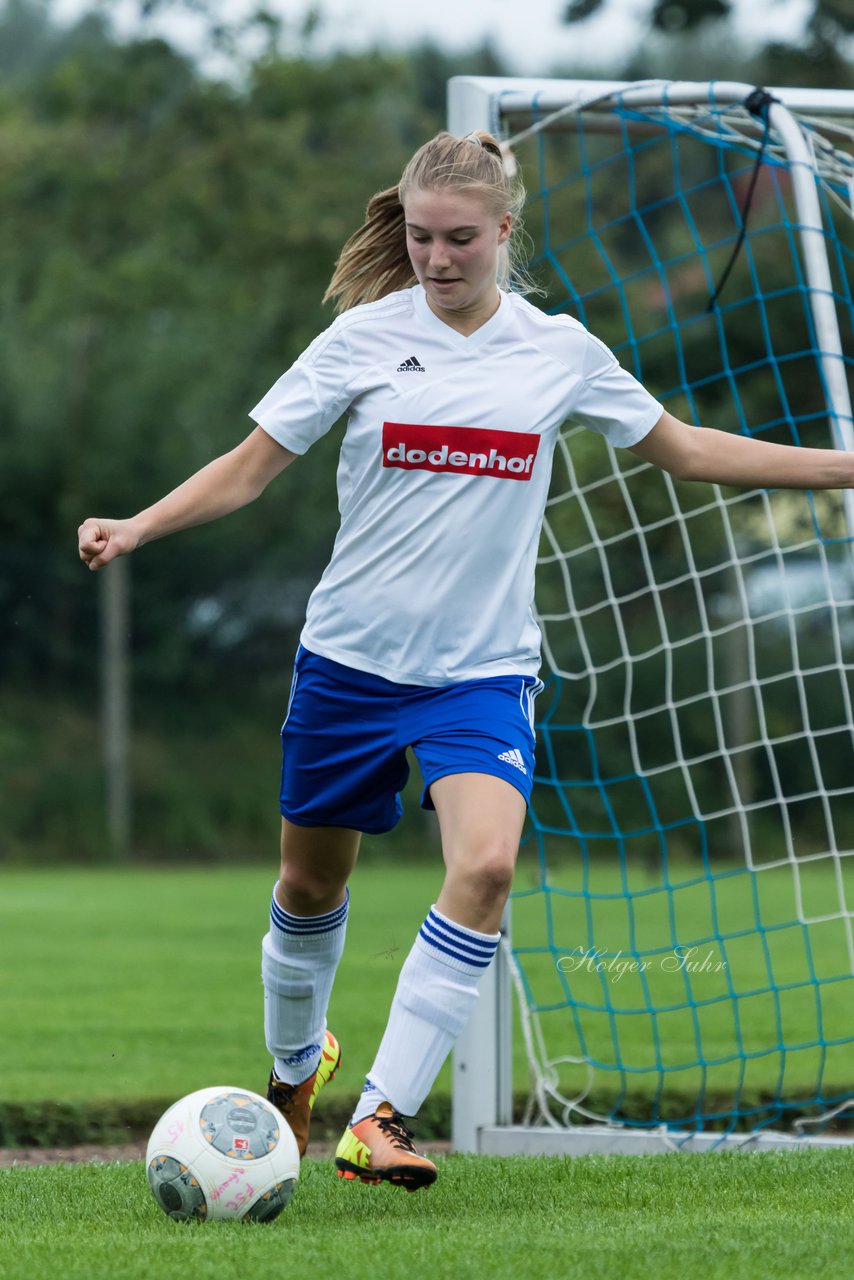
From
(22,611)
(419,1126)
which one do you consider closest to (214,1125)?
(419,1126)

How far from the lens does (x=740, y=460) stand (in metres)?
3.69

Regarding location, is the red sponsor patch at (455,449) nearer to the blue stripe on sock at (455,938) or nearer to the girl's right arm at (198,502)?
the girl's right arm at (198,502)

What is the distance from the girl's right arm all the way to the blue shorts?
16.3 inches

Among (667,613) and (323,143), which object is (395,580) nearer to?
(667,613)

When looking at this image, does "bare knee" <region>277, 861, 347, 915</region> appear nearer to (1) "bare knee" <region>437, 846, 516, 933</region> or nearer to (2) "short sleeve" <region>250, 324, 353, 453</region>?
(1) "bare knee" <region>437, 846, 516, 933</region>

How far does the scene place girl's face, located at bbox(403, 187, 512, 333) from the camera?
10.9 ft

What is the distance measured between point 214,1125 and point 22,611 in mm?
16765

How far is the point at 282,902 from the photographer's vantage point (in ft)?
13.0

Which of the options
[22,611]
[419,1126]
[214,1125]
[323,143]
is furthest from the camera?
[323,143]

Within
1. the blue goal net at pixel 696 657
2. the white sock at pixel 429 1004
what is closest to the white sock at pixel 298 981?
the white sock at pixel 429 1004

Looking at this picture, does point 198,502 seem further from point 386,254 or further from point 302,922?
point 302,922

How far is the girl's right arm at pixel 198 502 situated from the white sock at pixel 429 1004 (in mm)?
921

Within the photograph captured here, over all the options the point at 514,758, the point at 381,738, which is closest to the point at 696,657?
the point at 381,738

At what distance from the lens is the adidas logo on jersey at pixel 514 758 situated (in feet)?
11.0
